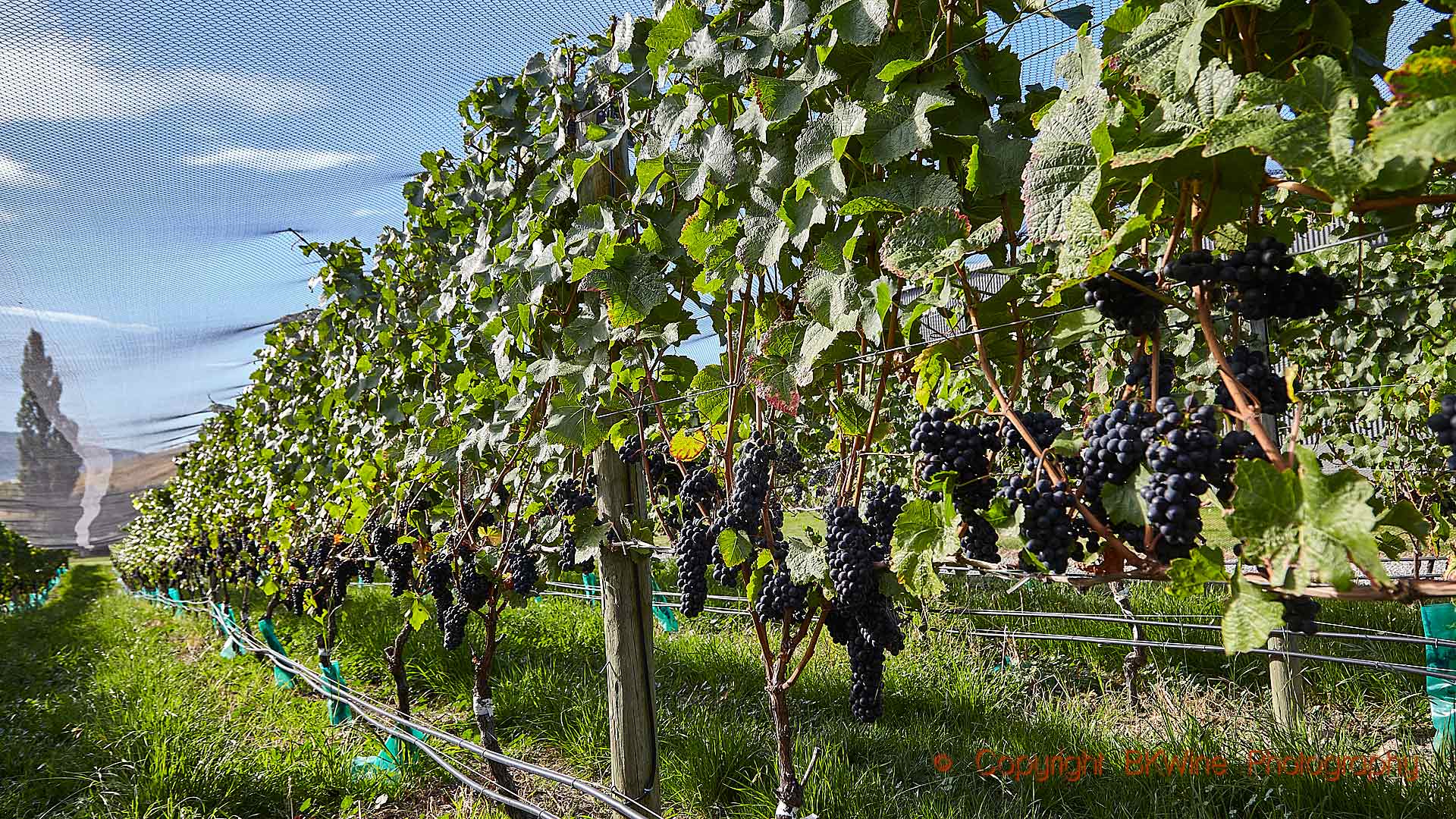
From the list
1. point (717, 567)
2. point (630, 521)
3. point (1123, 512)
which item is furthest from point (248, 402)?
point (1123, 512)

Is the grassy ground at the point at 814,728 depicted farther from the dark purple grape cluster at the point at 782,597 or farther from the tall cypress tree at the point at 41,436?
the tall cypress tree at the point at 41,436

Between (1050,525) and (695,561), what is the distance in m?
0.78

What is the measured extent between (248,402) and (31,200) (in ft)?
6.61

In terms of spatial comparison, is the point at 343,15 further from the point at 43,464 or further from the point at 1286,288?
the point at 43,464

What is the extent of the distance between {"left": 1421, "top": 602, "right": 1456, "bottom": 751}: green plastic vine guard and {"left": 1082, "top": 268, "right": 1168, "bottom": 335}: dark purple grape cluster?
2.49 metres

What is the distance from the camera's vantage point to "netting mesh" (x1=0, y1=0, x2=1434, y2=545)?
237 centimetres

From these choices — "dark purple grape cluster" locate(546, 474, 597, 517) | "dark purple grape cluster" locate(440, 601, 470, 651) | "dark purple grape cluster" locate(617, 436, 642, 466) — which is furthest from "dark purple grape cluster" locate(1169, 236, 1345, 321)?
"dark purple grape cluster" locate(440, 601, 470, 651)

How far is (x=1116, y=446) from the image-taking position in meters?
0.89

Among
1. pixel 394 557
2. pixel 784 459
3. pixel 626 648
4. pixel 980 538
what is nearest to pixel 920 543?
pixel 980 538

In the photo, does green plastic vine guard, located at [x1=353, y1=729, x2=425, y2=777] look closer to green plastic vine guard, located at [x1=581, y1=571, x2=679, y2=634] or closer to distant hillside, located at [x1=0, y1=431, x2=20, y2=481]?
green plastic vine guard, located at [x1=581, y1=571, x2=679, y2=634]

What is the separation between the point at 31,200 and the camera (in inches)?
135

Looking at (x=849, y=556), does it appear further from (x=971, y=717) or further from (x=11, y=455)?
(x=11, y=455)

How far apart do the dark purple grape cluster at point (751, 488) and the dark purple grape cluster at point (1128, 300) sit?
0.64 meters

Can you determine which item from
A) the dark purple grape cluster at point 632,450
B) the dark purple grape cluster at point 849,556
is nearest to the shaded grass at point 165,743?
the dark purple grape cluster at point 632,450
